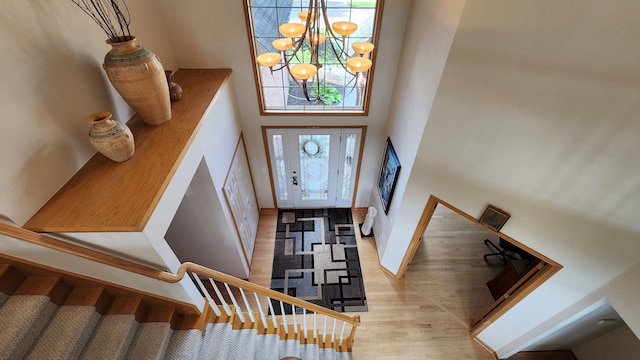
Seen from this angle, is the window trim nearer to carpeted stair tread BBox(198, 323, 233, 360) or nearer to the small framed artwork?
the small framed artwork

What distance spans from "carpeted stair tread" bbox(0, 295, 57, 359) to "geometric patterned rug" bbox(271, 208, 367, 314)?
8.98 ft

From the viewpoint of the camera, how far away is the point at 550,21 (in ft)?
5.67

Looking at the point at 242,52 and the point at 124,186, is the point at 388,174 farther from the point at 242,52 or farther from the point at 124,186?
the point at 124,186

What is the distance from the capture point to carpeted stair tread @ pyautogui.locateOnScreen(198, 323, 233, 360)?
2264 mm

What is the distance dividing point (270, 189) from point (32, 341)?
3.72 meters

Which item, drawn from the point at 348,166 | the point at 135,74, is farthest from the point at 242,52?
the point at 348,166

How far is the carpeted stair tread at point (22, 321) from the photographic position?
1546 millimetres

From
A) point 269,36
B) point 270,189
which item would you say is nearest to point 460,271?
point 270,189

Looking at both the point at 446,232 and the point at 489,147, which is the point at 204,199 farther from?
the point at 446,232

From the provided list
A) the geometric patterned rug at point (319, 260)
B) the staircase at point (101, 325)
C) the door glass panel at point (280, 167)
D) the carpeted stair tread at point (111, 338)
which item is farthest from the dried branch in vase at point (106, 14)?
the geometric patterned rug at point (319, 260)

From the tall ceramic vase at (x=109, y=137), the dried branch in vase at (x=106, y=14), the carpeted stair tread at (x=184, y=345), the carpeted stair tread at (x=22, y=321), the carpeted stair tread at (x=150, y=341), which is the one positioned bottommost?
the carpeted stair tread at (x=184, y=345)

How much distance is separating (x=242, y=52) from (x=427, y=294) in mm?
4542

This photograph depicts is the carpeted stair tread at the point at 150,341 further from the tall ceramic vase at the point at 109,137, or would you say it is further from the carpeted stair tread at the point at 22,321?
the tall ceramic vase at the point at 109,137

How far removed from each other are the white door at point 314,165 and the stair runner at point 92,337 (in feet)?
9.54
